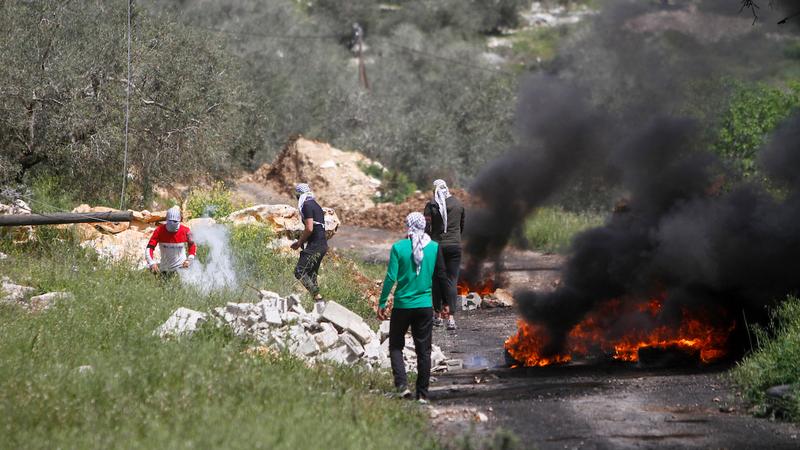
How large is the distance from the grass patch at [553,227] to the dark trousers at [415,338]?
47.1 feet

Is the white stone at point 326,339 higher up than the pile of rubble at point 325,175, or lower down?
lower down

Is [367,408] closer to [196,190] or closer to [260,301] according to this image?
[260,301]

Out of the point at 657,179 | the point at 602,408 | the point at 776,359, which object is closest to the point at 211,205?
the point at 657,179

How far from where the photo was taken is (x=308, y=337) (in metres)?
11.4

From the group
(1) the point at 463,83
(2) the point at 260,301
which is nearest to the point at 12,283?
(2) the point at 260,301

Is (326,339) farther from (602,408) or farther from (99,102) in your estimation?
(99,102)

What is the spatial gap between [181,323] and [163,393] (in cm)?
266

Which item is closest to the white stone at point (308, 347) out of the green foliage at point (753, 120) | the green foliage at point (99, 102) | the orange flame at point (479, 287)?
the orange flame at point (479, 287)

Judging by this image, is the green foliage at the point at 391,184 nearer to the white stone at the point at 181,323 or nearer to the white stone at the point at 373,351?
the white stone at the point at 373,351

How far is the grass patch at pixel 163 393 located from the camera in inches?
291

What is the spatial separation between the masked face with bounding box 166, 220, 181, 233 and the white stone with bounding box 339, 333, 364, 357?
2.76 meters

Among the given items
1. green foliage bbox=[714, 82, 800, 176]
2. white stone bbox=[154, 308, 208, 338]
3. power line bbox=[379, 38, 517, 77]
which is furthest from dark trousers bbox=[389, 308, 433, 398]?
power line bbox=[379, 38, 517, 77]

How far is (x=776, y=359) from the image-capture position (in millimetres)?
10445

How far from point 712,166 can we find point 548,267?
7.73 metres
